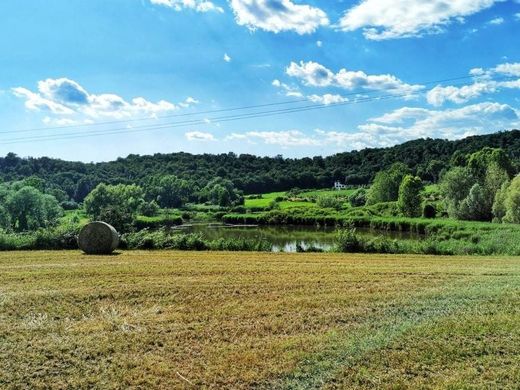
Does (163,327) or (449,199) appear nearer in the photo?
(163,327)

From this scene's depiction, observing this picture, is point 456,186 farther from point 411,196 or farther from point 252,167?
point 252,167

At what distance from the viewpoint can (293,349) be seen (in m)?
6.94

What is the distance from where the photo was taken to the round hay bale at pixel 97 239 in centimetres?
2188

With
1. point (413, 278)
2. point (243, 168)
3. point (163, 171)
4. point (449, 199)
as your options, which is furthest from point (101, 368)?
point (243, 168)

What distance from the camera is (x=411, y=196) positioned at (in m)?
68.2

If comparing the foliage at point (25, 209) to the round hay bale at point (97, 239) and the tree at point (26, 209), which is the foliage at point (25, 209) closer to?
the tree at point (26, 209)

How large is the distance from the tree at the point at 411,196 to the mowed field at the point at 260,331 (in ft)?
188

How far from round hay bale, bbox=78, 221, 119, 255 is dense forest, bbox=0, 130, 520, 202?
9384cm

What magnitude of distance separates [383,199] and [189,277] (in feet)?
263

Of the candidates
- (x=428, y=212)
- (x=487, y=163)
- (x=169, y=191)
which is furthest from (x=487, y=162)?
(x=169, y=191)

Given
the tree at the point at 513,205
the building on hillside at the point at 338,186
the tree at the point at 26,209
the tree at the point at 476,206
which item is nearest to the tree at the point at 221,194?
the building on hillside at the point at 338,186

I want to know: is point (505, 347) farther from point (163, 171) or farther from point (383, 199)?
point (163, 171)

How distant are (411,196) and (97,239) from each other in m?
56.0

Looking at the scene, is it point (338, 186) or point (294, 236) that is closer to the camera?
point (294, 236)
